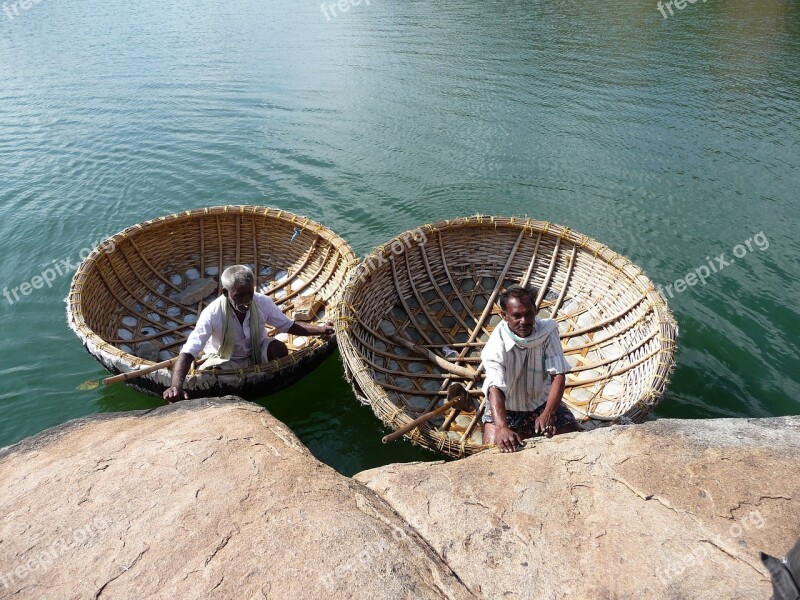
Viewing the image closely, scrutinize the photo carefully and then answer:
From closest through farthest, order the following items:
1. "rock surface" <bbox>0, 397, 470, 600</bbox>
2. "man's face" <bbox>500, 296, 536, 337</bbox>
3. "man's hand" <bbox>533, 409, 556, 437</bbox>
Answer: "rock surface" <bbox>0, 397, 470, 600</bbox>
"man's face" <bbox>500, 296, 536, 337</bbox>
"man's hand" <bbox>533, 409, 556, 437</bbox>

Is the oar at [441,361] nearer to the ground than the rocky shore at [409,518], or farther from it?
nearer to the ground

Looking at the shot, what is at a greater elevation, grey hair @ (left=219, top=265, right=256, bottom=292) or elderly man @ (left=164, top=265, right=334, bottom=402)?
grey hair @ (left=219, top=265, right=256, bottom=292)

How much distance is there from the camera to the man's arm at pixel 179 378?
11.6 ft

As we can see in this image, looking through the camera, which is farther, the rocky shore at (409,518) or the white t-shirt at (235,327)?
the white t-shirt at (235,327)

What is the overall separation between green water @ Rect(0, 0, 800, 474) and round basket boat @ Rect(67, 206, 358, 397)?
1.58 ft

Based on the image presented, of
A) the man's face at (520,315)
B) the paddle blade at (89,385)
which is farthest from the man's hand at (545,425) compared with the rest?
the paddle blade at (89,385)

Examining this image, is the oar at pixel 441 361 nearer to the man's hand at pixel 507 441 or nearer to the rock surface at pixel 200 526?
the man's hand at pixel 507 441

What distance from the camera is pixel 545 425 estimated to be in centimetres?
323

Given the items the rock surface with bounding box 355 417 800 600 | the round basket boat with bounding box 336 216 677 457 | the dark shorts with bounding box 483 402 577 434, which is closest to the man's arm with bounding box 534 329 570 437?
the dark shorts with bounding box 483 402 577 434

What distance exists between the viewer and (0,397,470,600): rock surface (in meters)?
2.04

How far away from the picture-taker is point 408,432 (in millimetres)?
3273

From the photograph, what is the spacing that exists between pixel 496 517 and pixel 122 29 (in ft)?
51.3

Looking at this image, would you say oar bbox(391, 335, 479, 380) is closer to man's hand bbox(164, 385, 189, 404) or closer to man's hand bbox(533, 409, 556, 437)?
man's hand bbox(533, 409, 556, 437)

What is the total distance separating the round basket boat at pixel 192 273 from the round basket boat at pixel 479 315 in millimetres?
398
